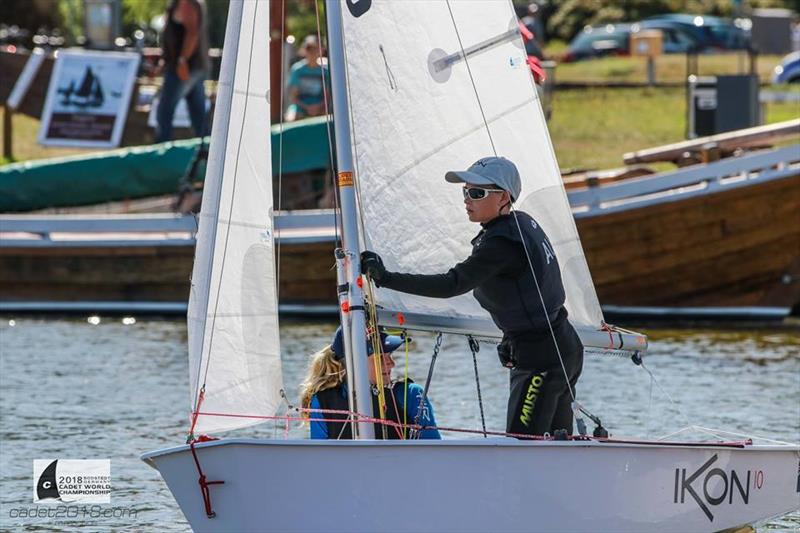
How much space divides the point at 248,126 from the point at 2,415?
486 cm

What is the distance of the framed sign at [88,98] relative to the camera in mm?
21391

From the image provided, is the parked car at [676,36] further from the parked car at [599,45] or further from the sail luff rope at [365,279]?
the sail luff rope at [365,279]

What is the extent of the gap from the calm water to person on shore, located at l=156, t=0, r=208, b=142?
4.01m

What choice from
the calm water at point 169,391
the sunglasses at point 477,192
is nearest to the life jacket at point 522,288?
the sunglasses at point 477,192

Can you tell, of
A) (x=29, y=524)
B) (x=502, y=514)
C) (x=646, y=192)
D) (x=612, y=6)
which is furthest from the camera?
(x=612, y=6)

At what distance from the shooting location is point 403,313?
7.66 meters

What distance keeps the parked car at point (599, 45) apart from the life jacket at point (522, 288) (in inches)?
1371

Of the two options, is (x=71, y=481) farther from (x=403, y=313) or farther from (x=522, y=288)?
(x=522, y=288)

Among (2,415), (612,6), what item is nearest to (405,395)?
(2,415)

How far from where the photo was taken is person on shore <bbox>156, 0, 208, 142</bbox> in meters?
19.0

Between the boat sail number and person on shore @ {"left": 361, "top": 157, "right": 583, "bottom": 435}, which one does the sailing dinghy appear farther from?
person on shore @ {"left": 361, "top": 157, "right": 583, "bottom": 435}

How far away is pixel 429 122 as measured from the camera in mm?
7941

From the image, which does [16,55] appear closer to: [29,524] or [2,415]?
[2,415]

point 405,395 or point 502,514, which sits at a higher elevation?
point 405,395
